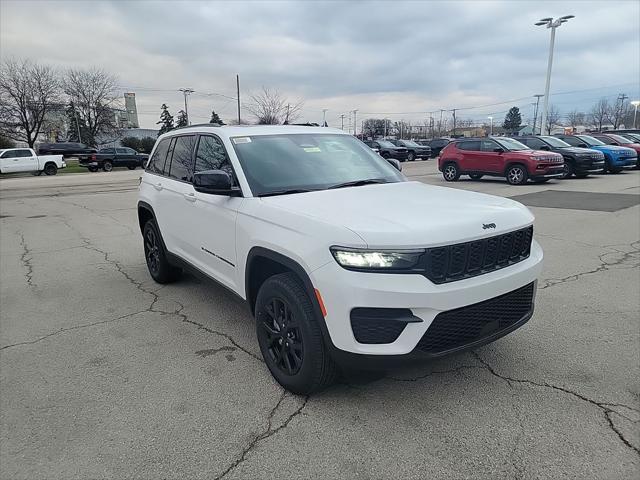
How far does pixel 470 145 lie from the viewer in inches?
674

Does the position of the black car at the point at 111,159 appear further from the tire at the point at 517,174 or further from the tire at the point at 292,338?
the tire at the point at 292,338

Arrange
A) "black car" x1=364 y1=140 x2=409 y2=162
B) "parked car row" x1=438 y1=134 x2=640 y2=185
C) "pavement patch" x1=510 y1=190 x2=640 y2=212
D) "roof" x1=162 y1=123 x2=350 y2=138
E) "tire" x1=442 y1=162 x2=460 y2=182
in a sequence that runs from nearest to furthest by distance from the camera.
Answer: "roof" x1=162 y1=123 x2=350 y2=138
"pavement patch" x1=510 y1=190 x2=640 y2=212
"parked car row" x1=438 y1=134 x2=640 y2=185
"tire" x1=442 y1=162 x2=460 y2=182
"black car" x1=364 y1=140 x2=409 y2=162

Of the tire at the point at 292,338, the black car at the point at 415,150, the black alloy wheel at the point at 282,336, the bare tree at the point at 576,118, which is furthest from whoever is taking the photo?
the bare tree at the point at 576,118

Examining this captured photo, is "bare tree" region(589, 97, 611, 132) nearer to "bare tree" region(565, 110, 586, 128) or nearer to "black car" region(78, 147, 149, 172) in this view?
"bare tree" region(565, 110, 586, 128)

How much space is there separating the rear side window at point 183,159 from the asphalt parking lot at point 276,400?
4.55ft

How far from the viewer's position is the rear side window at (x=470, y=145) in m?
16.9

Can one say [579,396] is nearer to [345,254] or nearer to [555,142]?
[345,254]

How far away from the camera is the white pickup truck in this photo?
2920 centimetres

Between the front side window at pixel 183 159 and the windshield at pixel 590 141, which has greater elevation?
the windshield at pixel 590 141

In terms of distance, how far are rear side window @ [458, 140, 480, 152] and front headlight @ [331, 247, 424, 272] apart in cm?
1568

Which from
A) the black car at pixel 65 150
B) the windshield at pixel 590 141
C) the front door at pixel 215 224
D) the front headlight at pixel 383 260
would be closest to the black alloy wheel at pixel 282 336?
the front door at pixel 215 224

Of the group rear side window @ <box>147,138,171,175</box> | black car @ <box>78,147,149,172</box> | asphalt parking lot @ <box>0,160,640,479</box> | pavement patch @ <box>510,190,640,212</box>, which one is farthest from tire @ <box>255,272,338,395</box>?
black car @ <box>78,147,149,172</box>

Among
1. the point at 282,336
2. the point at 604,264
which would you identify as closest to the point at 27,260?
the point at 282,336

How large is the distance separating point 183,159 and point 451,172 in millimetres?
14854
